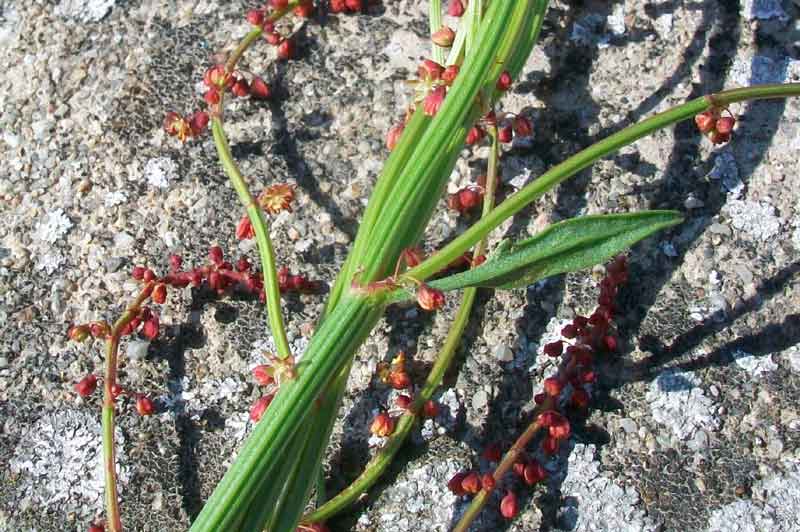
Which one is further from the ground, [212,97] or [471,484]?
[212,97]

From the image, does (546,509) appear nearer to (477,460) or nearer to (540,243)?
(477,460)

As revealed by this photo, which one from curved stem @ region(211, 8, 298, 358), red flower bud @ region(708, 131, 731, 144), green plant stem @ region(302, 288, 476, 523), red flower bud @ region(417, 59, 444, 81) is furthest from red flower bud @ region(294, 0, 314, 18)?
red flower bud @ region(708, 131, 731, 144)

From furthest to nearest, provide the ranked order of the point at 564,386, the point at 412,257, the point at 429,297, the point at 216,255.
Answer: the point at 216,255 → the point at 564,386 → the point at 412,257 → the point at 429,297

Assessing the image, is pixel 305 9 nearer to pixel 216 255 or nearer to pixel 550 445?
pixel 216 255

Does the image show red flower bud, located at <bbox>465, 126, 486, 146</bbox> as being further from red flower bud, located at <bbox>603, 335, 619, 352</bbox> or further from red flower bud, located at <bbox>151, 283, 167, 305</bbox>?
red flower bud, located at <bbox>151, 283, 167, 305</bbox>

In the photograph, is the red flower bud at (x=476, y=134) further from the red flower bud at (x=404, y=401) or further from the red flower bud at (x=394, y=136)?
the red flower bud at (x=404, y=401)

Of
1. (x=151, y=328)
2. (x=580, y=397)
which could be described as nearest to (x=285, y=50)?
(x=151, y=328)
